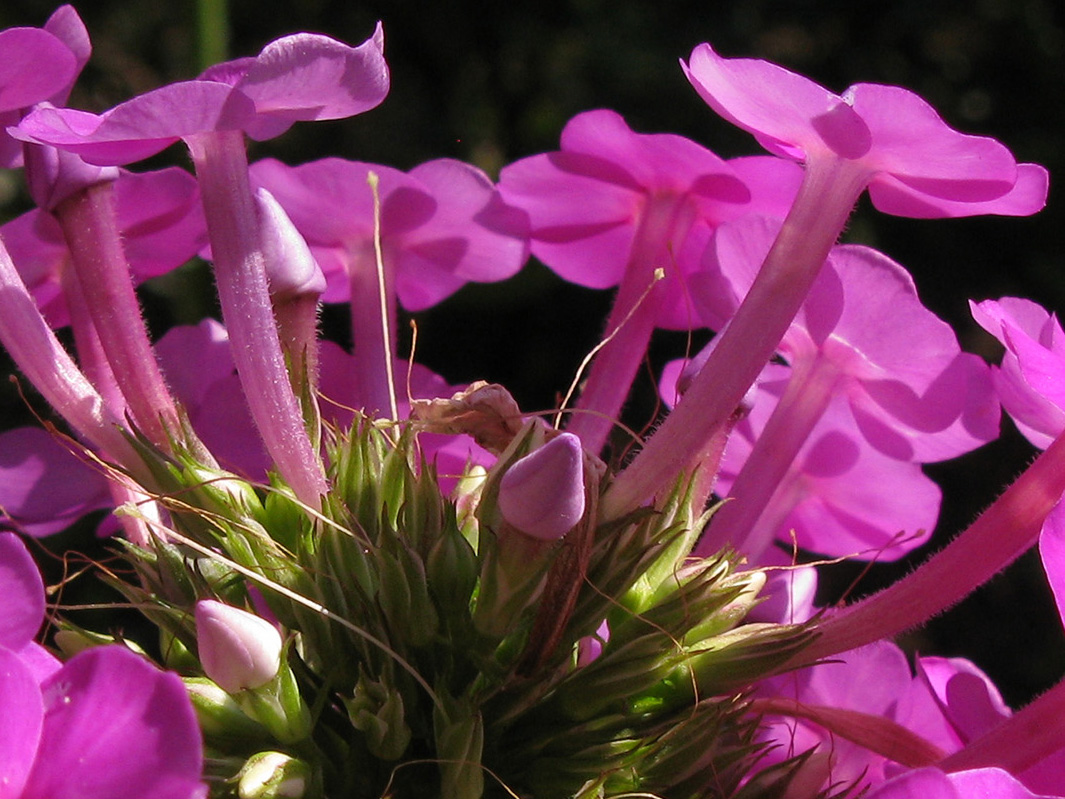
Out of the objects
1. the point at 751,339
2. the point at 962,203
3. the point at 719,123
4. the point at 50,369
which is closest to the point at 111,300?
the point at 50,369

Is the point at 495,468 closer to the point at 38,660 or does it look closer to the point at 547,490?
the point at 547,490

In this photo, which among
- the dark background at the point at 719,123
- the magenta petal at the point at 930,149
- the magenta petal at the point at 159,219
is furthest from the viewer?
the dark background at the point at 719,123

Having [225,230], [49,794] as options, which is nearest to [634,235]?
[225,230]

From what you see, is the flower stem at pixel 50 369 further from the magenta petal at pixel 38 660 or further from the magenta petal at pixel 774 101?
the magenta petal at pixel 774 101

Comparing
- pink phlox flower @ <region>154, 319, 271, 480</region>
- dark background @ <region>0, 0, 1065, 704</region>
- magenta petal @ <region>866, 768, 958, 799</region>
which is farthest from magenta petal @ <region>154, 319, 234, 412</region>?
dark background @ <region>0, 0, 1065, 704</region>

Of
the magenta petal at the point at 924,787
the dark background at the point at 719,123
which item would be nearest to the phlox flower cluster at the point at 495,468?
the magenta petal at the point at 924,787

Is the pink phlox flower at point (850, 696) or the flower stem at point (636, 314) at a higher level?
the flower stem at point (636, 314)
